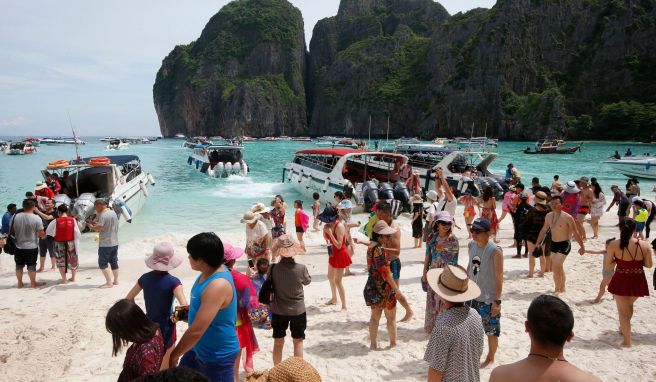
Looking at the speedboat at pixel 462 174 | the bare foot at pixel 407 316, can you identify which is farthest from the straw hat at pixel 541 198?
the speedboat at pixel 462 174

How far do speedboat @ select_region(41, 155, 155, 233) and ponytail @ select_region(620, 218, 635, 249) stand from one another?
12.0m

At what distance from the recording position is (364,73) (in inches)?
5113

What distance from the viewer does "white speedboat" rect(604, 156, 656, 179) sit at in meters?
24.9

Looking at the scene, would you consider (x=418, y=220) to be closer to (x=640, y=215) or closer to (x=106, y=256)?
(x=640, y=215)

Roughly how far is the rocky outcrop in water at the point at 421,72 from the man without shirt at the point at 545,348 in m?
87.6

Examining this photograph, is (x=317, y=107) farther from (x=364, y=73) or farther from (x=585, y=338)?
(x=585, y=338)

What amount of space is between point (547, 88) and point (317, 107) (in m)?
70.7

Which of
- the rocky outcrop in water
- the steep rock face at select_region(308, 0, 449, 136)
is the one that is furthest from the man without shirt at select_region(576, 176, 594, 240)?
the steep rock face at select_region(308, 0, 449, 136)

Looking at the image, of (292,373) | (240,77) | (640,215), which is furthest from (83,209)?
(240,77)

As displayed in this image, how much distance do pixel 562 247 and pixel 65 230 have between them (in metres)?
8.14

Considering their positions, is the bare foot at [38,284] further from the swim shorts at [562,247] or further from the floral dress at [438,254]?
the swim shorts at [562,247]

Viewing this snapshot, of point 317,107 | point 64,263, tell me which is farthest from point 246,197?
point 317,107

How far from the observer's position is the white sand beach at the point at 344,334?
4.46 meters

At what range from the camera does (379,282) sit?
4477 millimetres
